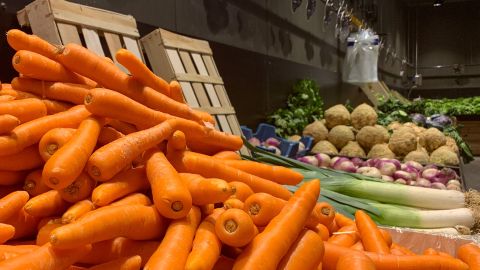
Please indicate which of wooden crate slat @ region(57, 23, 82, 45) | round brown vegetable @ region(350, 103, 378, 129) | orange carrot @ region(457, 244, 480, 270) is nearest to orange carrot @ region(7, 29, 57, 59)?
wooden crate slat @ region(57, 23, 82, 45)

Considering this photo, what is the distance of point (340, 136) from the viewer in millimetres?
4156

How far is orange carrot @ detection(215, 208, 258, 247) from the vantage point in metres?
0.83

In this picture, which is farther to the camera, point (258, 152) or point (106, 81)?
point (258, 152)

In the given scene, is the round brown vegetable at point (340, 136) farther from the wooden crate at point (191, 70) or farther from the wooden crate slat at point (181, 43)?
the wooden crate slat at point (181, 43)

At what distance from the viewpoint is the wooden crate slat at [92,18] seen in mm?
1892

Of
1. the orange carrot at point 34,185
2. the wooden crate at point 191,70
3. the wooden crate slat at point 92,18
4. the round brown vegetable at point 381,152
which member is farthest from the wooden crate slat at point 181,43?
the round brown vegetable at point 381,152

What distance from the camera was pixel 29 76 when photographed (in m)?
1.24

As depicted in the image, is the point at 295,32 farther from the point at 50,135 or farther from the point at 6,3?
the point at 50,135

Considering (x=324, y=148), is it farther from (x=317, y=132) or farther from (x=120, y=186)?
(x=120, y=186)

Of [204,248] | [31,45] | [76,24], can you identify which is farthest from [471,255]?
[76,24]

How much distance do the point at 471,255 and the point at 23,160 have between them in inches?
49.7

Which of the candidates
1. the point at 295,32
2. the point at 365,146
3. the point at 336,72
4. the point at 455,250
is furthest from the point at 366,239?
the point at 336,72

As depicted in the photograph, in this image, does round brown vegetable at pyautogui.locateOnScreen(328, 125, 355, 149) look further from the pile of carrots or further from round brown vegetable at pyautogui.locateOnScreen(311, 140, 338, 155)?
the pile of carrots

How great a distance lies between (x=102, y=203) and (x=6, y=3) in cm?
145
